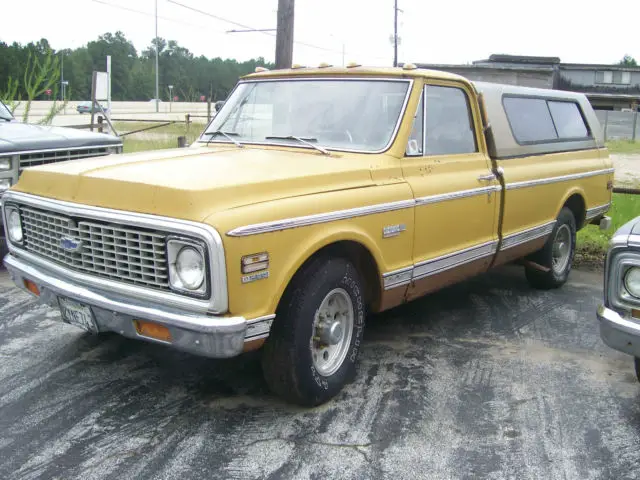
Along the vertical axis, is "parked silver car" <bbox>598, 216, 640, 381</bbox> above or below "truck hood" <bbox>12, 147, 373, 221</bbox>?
below

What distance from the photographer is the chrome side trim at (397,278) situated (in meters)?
4.26

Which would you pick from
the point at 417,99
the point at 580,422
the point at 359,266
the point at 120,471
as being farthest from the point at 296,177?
the point at 580,422

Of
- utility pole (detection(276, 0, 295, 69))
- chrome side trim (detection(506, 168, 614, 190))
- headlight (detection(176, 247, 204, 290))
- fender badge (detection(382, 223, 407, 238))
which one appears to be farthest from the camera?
utility pole (detection(276, 0, 295, 69))

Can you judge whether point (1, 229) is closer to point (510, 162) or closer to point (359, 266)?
point (359, 266)

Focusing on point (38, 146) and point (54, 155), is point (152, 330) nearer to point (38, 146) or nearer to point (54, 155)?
point (38, 146)

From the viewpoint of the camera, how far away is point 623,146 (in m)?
27.2

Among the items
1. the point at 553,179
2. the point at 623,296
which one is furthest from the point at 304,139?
the point at 553,179

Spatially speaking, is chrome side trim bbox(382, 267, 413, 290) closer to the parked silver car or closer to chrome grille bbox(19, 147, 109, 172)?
the parked silver car

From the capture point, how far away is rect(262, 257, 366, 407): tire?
142 inches

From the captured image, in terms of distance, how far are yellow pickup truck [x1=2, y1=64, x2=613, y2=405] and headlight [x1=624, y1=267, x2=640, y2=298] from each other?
1325 mm

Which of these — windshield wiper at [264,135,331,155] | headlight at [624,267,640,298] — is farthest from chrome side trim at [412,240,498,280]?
headlight at [624,267,640,298]

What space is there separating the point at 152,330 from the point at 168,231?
541 millimetres

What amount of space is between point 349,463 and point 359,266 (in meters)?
1.29

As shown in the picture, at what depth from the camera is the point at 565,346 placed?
5074 millimetres
